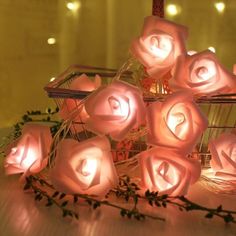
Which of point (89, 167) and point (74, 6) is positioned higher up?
point (74, 6)

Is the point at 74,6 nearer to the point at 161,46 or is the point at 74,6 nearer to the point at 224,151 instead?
the point at 161,46

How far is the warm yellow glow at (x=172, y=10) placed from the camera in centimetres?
107

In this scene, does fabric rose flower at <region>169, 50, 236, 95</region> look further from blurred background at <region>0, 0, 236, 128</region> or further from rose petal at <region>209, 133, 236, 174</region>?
blurred background at <region>0, 0, 236, 128</region>

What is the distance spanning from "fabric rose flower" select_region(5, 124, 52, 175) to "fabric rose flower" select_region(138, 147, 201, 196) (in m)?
0.15

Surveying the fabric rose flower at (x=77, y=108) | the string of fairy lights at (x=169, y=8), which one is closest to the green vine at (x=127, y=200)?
the fabric rose flower at (x=77, y=108)

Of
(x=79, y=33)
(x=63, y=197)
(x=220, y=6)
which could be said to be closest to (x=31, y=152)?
(x=63, y=197)

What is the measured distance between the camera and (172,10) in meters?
1.07

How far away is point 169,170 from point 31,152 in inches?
7.8

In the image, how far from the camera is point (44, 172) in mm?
682

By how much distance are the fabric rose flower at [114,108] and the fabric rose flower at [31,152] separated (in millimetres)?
95

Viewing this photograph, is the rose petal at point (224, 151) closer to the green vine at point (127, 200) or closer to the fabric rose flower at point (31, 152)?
the green vine at point (127, 200)

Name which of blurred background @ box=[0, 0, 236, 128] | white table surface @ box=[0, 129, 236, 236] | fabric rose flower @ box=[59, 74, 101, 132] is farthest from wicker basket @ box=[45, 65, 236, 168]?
blurred background @ box=[0, 0, 236, 128]

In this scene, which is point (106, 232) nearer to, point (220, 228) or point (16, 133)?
point (220, 228)

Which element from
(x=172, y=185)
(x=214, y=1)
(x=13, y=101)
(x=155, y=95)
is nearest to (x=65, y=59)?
(x=13, y=101)
